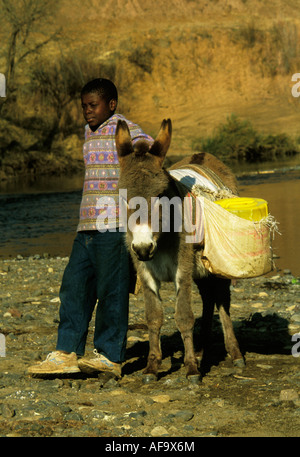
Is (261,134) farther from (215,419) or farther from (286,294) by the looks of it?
(215,419)

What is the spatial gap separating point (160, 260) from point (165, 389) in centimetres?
92

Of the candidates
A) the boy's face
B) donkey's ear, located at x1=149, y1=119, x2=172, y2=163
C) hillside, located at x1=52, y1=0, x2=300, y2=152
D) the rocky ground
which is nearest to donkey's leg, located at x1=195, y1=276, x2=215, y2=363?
the rocky ground

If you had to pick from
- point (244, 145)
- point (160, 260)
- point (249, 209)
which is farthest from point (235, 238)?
Result: point (244, 145)

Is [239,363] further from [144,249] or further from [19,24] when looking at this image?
[19,24]

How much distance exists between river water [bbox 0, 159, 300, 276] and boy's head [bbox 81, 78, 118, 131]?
18.1 ft

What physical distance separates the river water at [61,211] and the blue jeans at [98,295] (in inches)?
205

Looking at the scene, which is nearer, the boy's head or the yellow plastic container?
the boy's head

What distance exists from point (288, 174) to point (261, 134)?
8.83 m

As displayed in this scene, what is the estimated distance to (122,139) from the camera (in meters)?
4.86

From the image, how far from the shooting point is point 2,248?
1388 centimetres

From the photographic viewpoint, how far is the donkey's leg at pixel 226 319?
5.72 metres

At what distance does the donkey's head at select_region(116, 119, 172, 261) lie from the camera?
4.50 meters

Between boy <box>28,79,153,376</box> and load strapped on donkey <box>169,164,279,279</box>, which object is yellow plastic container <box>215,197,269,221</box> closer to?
load strapped on donkey <box>169,164,279,279</box>
